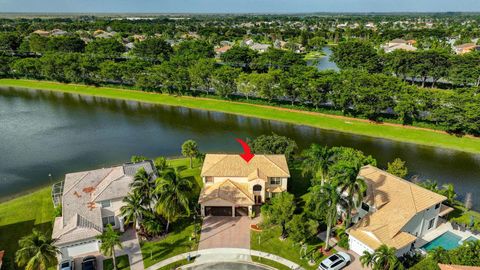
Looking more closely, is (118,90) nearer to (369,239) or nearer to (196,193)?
(196,193)

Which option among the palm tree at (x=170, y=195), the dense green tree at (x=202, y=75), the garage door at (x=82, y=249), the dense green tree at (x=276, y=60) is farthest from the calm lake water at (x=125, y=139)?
the dense green tree at (x=276, y=60)

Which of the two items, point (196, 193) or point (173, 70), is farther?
point (173, 70)

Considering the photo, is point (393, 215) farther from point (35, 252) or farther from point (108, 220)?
point (35, 252)

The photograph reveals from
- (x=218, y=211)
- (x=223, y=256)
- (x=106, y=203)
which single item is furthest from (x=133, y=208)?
(x=218, y=211)

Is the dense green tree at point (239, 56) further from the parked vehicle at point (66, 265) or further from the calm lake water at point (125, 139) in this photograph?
the parked vehicle at point (66, 265)

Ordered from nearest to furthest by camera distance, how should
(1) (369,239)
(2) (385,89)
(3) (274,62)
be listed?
(1) (369,239), (2) (385,89), (3) (274,62)

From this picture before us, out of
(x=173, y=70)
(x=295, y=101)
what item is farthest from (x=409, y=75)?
(x=173, y=70)

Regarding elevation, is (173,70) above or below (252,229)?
above
